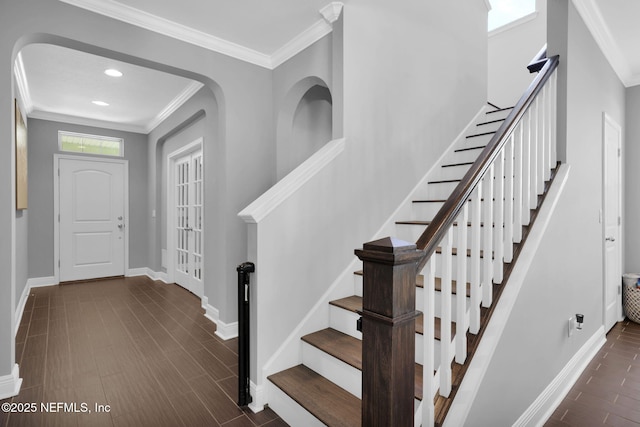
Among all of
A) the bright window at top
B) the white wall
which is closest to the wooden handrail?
the white wall

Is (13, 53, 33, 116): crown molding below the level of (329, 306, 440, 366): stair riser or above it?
above

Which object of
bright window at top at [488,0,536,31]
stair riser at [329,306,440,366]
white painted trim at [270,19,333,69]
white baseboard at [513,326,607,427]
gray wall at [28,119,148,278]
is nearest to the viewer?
white baseboard at [513,326,607,427]

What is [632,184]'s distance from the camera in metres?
3.76

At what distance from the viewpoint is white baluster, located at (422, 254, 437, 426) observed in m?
1.20

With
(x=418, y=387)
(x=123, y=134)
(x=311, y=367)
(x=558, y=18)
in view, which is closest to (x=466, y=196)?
(x=418, y=387)

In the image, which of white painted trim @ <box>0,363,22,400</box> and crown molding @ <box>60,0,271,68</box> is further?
crown molding @ <box>60,0,271,68</box>

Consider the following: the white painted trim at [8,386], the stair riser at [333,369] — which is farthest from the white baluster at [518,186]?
the white painted trim at [8,386]

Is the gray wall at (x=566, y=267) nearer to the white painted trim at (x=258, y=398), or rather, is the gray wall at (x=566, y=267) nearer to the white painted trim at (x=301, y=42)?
the white painted trim at (x=258, y=398)

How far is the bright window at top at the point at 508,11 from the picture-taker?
15.5 ft

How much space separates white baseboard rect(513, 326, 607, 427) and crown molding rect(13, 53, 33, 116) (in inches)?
197

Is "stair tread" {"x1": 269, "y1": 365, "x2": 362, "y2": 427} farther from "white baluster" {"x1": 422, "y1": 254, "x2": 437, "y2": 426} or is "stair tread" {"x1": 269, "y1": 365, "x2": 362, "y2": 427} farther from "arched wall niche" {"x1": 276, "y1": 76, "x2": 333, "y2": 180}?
"arched wall niche" {"x1": 276, "y1": 76, "x2": 333, "y2": 180}

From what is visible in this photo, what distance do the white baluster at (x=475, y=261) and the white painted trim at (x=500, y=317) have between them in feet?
0.30

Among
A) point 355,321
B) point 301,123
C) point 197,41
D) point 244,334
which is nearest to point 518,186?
point 355,321

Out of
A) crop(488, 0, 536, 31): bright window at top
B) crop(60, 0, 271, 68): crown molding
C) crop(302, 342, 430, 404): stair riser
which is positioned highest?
crop(488, 0, 536, 31): bright window at top
